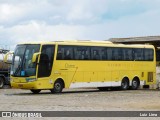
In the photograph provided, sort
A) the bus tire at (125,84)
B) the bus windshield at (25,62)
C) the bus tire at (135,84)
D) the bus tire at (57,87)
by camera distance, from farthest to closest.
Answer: the bus tire at (135,84) < the bus tire at (125,84) < the bus tire at (57,87) < the bus windshield at (25,62)

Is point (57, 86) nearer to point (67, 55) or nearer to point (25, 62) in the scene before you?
point (67, 55)

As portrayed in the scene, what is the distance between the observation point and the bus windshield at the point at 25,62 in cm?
2947

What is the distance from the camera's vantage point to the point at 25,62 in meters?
29.7

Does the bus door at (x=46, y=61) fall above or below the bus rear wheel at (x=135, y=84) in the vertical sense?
above

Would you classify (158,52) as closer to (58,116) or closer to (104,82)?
(104,82)

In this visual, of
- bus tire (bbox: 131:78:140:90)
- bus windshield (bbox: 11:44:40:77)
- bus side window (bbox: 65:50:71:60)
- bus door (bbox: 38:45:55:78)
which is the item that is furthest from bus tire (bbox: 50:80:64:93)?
bus tire (bbox: 131:78:140:90)

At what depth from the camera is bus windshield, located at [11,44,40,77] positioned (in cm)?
2947

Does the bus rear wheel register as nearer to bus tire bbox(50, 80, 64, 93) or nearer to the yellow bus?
the yellow bus

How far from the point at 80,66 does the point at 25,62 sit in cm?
399

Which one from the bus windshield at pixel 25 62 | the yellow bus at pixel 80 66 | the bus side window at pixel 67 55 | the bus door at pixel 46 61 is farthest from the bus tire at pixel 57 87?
the bus windshield at pixel 25 62

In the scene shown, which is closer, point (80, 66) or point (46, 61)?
point (46, 61)

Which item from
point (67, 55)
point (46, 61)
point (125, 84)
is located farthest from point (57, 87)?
point (125, 84)

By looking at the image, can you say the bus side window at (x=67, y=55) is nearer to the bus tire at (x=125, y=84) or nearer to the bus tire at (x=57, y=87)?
the bus tire at (x=57, y=87)

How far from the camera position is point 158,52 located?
148 ft
